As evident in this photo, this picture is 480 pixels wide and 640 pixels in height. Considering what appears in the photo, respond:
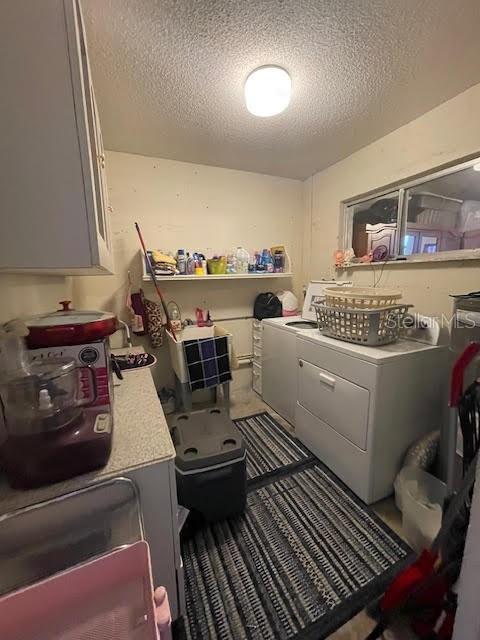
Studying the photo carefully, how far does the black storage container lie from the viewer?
4.00 ft

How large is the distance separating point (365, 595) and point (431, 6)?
239 cm

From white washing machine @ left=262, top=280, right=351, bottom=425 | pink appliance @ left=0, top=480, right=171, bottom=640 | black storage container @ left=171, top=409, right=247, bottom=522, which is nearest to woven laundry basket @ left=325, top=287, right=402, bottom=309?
white washing machine @ left=262, top=280, right=351, bottom=425

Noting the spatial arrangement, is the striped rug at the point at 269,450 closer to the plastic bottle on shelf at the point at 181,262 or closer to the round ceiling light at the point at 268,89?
the plastic bottle on shelf at the point at 181,262

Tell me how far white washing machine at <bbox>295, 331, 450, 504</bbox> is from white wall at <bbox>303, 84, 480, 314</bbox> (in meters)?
0.47

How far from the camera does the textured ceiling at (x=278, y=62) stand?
107 cm

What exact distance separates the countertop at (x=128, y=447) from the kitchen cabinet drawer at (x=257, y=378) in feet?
5.27

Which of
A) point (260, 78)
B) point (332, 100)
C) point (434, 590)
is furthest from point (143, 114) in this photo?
point (434, 590)

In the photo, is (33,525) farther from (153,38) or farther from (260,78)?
(260,78)

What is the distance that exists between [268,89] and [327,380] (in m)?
1.67

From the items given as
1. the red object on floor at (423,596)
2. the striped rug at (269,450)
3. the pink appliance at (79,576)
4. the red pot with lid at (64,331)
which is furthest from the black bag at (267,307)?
the pink appliance at (79,576)

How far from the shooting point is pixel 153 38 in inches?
46.5

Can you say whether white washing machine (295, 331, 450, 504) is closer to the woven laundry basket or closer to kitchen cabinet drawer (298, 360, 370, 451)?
kitchen cabinet drawer (298, 360, 370, 451)

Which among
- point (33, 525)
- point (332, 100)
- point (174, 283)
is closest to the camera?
point (33, 525)

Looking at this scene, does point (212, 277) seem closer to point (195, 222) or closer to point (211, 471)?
point (195, 222)
